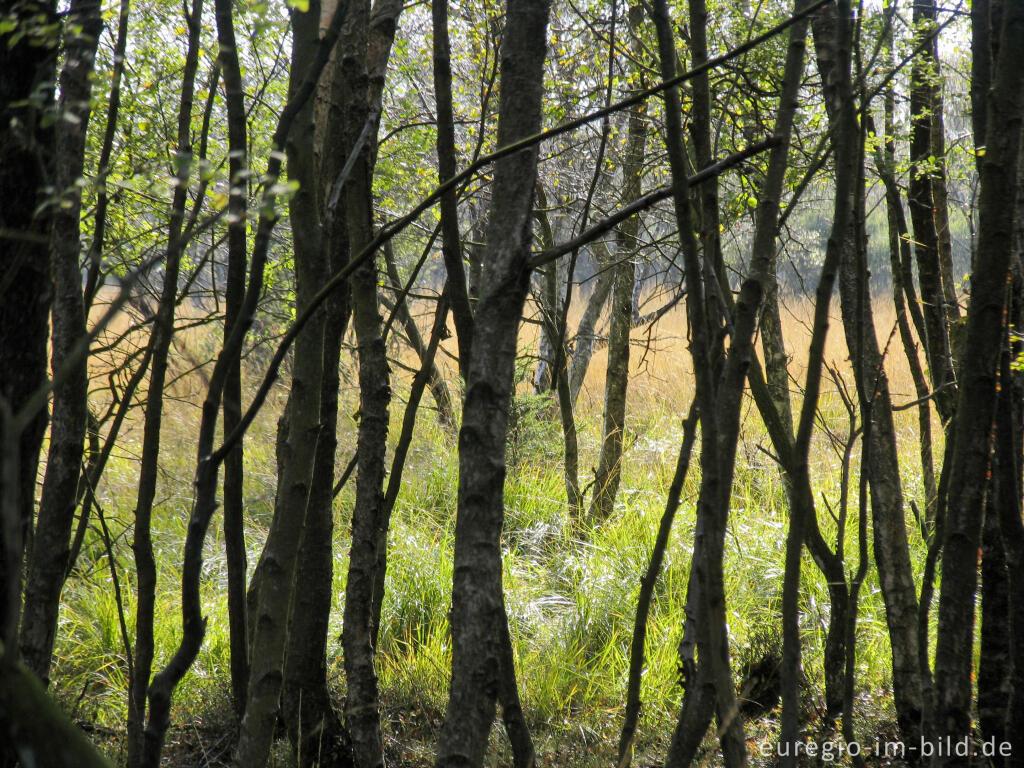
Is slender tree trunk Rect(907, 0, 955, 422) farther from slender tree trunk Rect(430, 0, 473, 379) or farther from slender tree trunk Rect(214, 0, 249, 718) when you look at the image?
slender tree trunk Rect(214, 0, 249, 718)

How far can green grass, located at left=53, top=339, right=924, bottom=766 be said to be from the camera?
331cm

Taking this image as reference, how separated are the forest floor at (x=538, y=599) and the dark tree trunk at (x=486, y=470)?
90 centimetres

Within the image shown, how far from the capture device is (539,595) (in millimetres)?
4574

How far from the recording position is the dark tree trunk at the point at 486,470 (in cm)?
108

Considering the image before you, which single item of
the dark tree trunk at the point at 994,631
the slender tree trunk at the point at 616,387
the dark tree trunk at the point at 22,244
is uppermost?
the slender tree trunk at the point at 616,387

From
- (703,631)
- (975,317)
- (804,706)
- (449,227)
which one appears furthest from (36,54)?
(804,706)

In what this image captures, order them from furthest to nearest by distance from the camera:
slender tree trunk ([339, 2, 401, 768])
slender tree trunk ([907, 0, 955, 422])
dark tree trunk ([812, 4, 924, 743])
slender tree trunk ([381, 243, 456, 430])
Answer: slender tree trunk ([381, 243, 456, 430])
slender tree trunk ([907, 0, 955, 422])
dark tree trunk ([812, 4, 924, 743])
slender tree trunk ([339, 2, 401, 768])

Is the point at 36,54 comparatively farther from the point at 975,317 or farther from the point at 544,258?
the point at 975,317

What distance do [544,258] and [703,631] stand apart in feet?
2.39

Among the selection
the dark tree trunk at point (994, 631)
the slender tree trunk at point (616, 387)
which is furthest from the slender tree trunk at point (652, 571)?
the slender tree trunk at point (616, 387)

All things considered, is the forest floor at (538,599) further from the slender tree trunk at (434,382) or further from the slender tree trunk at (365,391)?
the slender tree trunk at (365,391)

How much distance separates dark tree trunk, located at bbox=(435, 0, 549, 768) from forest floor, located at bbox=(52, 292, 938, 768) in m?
0.90

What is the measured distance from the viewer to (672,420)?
7840 millimetres

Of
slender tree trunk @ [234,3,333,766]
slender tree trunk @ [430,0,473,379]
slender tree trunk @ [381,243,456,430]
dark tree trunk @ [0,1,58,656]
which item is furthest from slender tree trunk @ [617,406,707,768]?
slender tree trunk @ [381,243,456,430]
